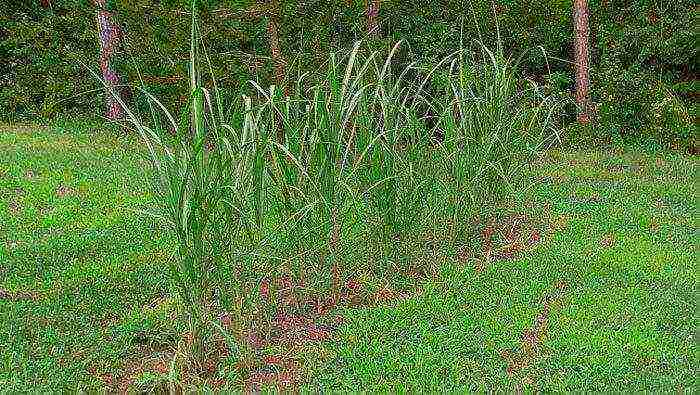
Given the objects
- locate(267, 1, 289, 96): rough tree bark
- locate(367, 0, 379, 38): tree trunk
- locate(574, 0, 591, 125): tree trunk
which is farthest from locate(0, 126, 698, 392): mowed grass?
locate(367, 0, 379, 38): tree trunk

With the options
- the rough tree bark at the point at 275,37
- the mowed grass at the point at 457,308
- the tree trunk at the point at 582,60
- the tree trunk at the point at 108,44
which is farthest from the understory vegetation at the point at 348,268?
the tree trunk at the point at 108,44

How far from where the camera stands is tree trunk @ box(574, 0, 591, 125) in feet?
29.7

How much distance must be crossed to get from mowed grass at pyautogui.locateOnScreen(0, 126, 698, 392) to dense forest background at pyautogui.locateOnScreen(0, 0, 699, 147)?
2.72 metres

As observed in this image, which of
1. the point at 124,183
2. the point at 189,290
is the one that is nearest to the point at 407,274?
the point at 189,290

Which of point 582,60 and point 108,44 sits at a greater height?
point 582,60

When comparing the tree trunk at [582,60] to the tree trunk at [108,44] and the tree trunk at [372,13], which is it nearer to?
the tree trunk at [372,13]

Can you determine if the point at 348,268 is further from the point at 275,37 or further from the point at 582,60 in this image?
the point at 582,60

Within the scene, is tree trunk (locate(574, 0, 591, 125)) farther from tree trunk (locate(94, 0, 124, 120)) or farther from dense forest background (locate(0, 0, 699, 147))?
tree trunk (locate(94, 0, 124, 120))

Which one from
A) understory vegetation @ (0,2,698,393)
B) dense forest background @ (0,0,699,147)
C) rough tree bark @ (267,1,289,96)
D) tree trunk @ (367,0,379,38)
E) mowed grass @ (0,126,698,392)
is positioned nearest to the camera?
understory vegetation @ (0,2,698,393)

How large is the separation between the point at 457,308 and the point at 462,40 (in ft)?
18.0

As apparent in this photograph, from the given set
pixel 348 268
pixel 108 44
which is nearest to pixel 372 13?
pixel 108 44

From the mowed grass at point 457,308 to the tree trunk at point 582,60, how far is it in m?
2.82

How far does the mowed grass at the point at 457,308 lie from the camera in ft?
11.9

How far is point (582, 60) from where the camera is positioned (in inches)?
366
